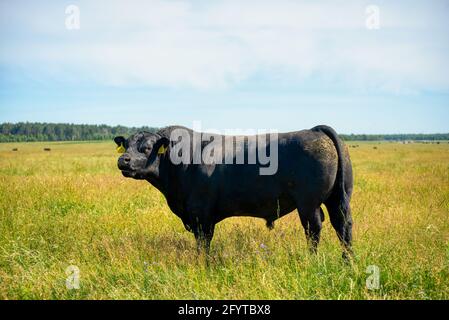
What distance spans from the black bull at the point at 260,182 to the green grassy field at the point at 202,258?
494mm

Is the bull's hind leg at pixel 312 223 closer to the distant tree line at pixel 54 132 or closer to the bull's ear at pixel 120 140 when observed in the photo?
the bull's ear at pixel 120 140

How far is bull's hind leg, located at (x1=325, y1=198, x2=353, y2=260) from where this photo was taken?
17.5ft

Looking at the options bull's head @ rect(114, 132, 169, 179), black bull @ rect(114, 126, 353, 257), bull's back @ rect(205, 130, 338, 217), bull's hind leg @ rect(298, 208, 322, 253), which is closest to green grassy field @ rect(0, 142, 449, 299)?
bull's hind leg @ rect(298, 208, 322, 253)

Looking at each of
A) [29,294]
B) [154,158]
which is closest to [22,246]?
[29,294]

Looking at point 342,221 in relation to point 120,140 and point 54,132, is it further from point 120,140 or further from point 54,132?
point 54,132

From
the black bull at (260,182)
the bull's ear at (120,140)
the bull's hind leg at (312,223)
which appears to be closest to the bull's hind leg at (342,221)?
the black bull at (260,182)

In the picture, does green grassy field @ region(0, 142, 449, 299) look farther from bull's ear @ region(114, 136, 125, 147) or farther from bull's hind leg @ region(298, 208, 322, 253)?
bull's ear @ region(114, 136, 125, 147)

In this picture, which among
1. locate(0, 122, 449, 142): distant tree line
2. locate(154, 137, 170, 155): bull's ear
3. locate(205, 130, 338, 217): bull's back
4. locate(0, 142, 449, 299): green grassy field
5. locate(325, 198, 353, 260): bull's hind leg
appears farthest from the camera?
locate(0, 122, 449, 142): distant tree line

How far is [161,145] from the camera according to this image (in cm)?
569

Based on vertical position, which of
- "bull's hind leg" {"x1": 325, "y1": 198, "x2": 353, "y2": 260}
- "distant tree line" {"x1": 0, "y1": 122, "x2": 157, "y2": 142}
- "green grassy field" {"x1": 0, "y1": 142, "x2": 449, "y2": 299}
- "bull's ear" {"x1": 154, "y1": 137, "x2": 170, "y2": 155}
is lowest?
"green grassy field" {"x1": 0, "y1": 142, "x2": 449, "y2": 299}

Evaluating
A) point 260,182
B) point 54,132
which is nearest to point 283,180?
point 260,182

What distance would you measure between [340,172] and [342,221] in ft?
2.59

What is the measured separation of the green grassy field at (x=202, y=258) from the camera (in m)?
4.25

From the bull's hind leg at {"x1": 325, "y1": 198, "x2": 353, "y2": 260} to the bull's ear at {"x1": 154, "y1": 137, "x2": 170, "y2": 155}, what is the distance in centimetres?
269
